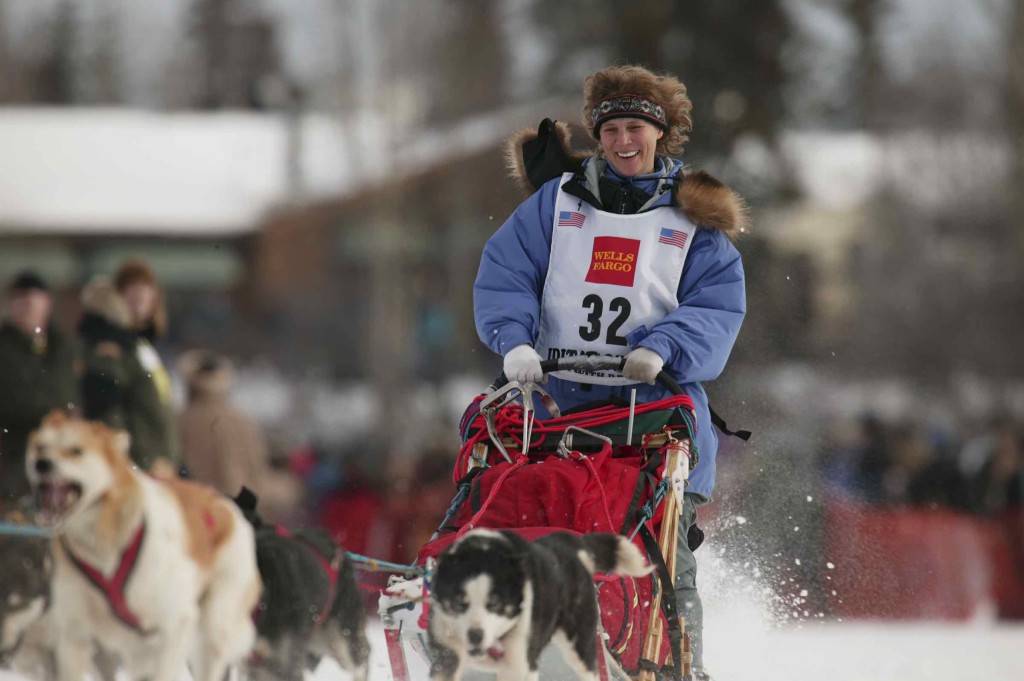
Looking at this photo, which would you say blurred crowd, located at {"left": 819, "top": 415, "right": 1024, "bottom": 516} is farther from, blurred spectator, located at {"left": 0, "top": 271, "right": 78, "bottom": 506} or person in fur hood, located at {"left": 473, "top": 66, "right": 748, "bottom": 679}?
person in fur hood, located at {"left": 473, "top": 66, "right": 748, "bottom": 679}

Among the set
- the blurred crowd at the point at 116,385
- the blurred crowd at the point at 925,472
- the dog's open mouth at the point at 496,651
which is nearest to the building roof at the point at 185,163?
the blurred crowd at the point at 925,472

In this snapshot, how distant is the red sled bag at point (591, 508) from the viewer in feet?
12.3

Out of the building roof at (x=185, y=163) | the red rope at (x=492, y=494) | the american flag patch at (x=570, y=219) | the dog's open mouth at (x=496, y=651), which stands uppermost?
the building roof at (x=185, y=163)

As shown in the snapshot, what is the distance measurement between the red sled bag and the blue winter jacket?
0.32 m

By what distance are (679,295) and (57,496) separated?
1.84 meters

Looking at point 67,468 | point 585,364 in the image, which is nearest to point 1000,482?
point 585,364

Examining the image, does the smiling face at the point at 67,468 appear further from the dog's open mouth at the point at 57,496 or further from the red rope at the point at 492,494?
the red rope at the point at 492,494

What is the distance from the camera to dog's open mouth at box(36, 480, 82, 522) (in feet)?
9.91

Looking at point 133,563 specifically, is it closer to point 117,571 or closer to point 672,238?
point 117,571

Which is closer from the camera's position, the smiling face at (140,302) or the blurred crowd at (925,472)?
the smiling face at (140,302)

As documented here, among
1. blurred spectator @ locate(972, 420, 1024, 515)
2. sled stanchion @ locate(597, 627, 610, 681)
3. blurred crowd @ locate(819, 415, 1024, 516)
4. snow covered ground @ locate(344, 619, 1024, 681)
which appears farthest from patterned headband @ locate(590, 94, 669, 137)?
blurred spectator @ locate(972, 420, 1024, 515)

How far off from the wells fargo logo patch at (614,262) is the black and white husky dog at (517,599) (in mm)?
813

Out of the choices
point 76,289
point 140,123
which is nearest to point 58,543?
point 76,289

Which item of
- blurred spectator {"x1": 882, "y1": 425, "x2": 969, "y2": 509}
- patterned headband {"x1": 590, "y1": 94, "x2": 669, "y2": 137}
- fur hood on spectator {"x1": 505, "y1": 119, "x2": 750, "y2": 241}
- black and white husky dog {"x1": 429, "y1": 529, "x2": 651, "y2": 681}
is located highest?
patterned headband {"x1": 590, "y1": 94, "x2": 669, "y2": 137}
